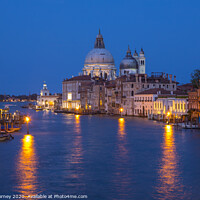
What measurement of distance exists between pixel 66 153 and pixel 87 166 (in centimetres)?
488

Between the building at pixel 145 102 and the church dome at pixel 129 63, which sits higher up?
the church dome at pixel 129 63

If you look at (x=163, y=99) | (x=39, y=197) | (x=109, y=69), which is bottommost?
(x=39, y=197)

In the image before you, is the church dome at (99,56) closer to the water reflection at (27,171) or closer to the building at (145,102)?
the building at (145,102)

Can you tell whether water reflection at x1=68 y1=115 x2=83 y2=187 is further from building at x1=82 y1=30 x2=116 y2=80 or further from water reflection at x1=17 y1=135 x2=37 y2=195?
building at x1=82 y1=30 x2=116 y2=80

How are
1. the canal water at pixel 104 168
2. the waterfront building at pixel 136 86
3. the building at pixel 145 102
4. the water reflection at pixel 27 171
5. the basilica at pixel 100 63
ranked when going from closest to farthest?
the canal water at pixel 104 168 < the water reflection at pixel 27 171 < the building at pixel 145 102 < the waterfront building at pixel 136 86 < the basilica at pixel 100 63

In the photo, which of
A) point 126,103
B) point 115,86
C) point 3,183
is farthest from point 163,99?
point 3,183

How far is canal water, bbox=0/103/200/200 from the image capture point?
64.1ft

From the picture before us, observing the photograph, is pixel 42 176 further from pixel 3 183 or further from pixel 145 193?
pixel 145 193

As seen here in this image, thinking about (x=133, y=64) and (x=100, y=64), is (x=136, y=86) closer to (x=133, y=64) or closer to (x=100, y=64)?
(x=133, y=64)

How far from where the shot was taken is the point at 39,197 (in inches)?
730

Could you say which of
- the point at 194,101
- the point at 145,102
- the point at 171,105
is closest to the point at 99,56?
the point at 145,102

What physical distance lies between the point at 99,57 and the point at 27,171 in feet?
407

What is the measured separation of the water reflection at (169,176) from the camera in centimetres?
1920

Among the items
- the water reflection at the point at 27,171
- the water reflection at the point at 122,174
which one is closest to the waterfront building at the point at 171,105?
the water reflection at the point at 122,174
